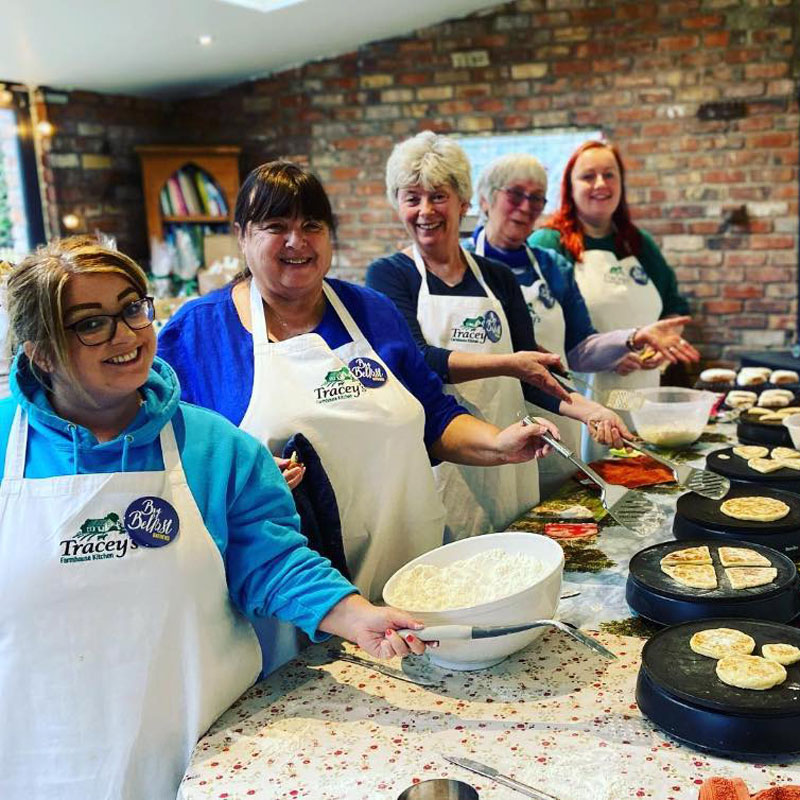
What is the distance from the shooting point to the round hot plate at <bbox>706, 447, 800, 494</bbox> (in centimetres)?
186

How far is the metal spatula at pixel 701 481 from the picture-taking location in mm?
1759

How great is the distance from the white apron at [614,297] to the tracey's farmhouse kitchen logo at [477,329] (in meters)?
0.96

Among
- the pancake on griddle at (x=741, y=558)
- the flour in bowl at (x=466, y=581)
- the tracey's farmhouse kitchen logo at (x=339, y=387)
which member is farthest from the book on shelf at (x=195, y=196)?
the pancake on griddle at (x=741, y=558)

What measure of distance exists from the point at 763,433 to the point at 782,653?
1.28 meters

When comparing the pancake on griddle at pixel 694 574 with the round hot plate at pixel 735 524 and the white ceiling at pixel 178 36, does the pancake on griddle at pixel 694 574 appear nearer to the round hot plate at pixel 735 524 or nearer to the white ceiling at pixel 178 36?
the round hot plate at pixel 735 524

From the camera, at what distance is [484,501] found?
2.27 meters

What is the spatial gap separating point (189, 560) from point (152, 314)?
13.6 inches

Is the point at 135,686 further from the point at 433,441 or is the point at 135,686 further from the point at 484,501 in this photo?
the point at 484,501

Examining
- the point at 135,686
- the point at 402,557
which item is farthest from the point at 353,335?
the point at 135,686

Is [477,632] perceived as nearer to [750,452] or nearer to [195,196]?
[750,452]

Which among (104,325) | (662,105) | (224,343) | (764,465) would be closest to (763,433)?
(764,465)

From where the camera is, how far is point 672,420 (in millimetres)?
2383

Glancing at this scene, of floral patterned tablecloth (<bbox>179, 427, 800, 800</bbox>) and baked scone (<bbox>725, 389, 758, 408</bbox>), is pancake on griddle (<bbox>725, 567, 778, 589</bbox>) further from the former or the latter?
baked scone (<bbox>725, 389, 758, 408</bbox>)

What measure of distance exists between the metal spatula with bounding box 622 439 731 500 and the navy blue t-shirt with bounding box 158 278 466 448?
0.59 meters
